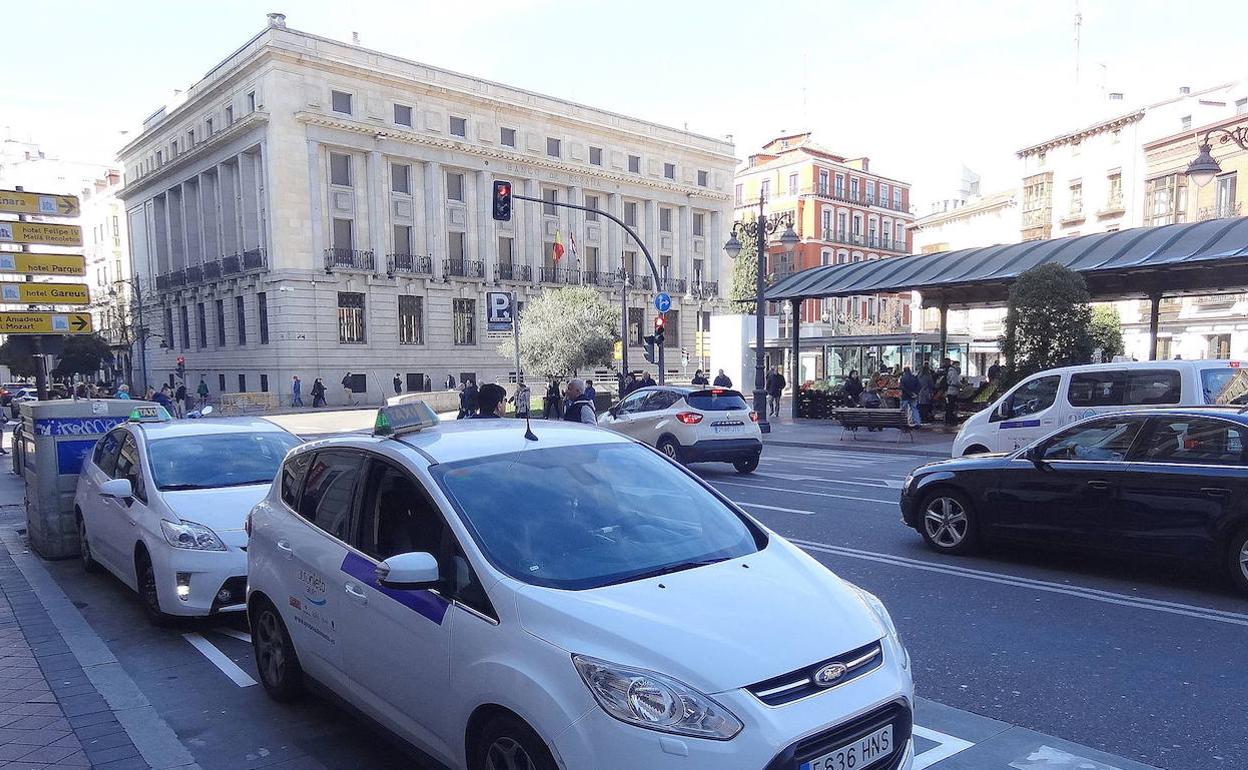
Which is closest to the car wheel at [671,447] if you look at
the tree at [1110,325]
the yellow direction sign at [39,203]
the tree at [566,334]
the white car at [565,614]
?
the white car at [565,614]

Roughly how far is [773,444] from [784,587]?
16.9 m

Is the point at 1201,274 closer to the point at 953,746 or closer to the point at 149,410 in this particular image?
the point at 953,746

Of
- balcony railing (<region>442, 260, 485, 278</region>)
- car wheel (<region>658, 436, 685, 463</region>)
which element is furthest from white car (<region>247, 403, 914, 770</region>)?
balcony railing (<region>442, 260, 485, 278</region>)

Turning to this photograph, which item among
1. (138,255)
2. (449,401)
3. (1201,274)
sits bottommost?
(449,401)

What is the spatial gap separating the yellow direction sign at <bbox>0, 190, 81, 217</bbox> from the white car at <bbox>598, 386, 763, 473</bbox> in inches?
390

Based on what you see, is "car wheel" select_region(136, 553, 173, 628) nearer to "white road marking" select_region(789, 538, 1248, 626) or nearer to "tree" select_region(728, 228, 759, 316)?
"white road marking" select_region(789, 538, 1248, 626)

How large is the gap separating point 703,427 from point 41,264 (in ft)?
35.1

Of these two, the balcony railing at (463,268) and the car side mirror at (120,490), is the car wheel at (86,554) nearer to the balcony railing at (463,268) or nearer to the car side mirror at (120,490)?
the car side mirror at (120,490)

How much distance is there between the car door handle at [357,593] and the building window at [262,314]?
140ft

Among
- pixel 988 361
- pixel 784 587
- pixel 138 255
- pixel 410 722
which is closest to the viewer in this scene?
pixel 784 587

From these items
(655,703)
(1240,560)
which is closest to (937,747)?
(655,703)

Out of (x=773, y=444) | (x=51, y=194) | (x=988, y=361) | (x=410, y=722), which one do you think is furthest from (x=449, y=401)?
(x=410, y=722)

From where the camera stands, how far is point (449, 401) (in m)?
38.6

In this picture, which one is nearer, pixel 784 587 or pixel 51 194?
pixel 784 587
